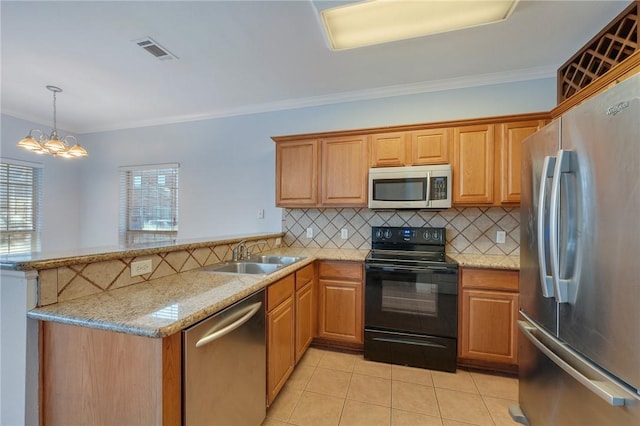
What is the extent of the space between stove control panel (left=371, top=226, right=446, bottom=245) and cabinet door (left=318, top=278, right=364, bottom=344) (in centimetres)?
62

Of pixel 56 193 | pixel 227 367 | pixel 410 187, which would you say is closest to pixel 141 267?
pixel 227 367

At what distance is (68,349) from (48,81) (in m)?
3.08

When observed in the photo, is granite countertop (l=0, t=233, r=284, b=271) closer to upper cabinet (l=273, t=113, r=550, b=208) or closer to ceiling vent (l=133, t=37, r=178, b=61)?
upper cabinet (l=273, t=113, r=550, b=208)

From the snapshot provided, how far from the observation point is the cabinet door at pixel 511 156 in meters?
2.22

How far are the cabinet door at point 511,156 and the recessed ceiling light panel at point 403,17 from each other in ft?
2.85

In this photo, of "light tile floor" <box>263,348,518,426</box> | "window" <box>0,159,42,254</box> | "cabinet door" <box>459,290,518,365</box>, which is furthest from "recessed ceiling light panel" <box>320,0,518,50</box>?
"window" <box>0,159,42,254</box>

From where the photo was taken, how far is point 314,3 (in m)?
1.64

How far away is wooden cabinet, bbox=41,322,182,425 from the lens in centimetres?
89

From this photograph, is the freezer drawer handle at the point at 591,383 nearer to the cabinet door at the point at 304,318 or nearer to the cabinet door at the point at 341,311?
the cabinet door at the point at 341,311

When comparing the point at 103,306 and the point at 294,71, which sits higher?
the point at 294,71

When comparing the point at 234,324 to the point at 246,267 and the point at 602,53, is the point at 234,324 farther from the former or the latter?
the point at 602,53

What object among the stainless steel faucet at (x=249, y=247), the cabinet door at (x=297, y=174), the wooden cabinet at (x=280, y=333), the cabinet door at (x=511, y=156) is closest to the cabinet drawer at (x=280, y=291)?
the wooden cabinet at (x=280, y=333)

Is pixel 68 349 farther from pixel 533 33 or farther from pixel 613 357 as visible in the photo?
pixel 533 33

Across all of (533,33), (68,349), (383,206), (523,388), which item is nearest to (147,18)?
(68,349)
